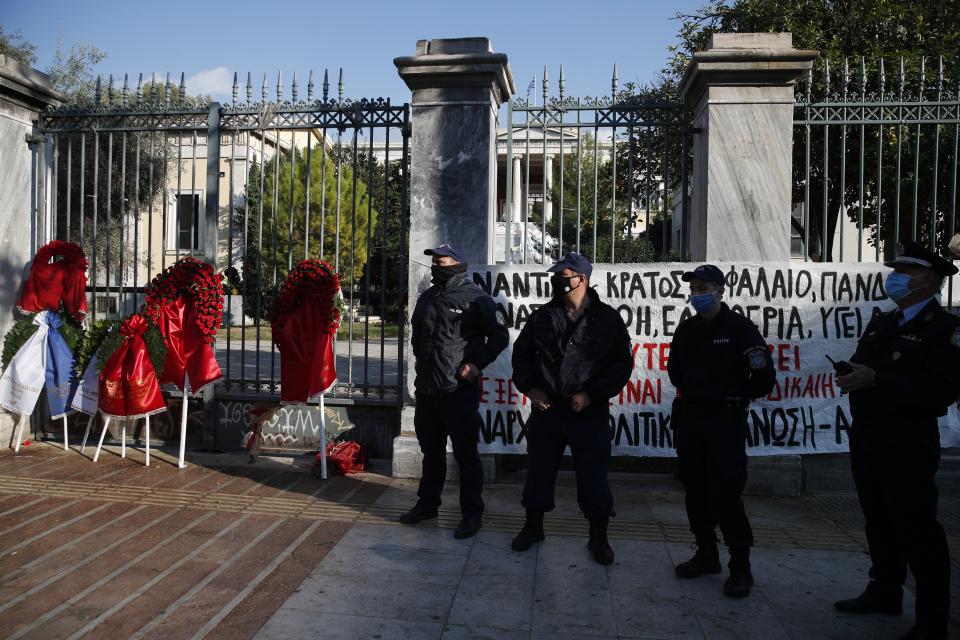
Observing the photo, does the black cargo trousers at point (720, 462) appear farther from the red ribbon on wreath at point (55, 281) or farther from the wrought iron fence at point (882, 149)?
the red ribbon on wreath at point (55, 281)

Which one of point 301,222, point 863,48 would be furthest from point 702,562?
point 301,222

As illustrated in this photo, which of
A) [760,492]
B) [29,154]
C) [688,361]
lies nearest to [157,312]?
[29,154]

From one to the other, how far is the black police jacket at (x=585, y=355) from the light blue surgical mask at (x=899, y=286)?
1.51 meters

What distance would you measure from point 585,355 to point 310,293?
2919mm

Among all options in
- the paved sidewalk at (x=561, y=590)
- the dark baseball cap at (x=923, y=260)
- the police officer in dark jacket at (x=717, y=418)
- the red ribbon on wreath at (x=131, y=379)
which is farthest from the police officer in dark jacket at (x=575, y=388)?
the red ribbon on wreath at (x=131, y=379)

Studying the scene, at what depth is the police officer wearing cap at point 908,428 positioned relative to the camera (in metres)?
3.50

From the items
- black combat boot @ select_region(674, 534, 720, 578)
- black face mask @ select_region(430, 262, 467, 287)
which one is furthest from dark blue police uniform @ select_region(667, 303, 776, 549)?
black face mask @ select_region(430, 262, 467, 287)

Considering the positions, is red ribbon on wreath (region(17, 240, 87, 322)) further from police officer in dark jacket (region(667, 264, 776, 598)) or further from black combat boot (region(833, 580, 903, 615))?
black combat boot (region(833, 580, 903, 615))

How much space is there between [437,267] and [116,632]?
2.93 metres

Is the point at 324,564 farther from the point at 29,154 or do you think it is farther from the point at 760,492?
the point at 29,154

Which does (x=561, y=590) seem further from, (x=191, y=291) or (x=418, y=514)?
(x=191, y=291)

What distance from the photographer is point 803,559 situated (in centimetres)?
476

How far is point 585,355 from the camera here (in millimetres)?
4688

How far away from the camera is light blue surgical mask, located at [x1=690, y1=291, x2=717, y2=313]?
4289 millimetres
